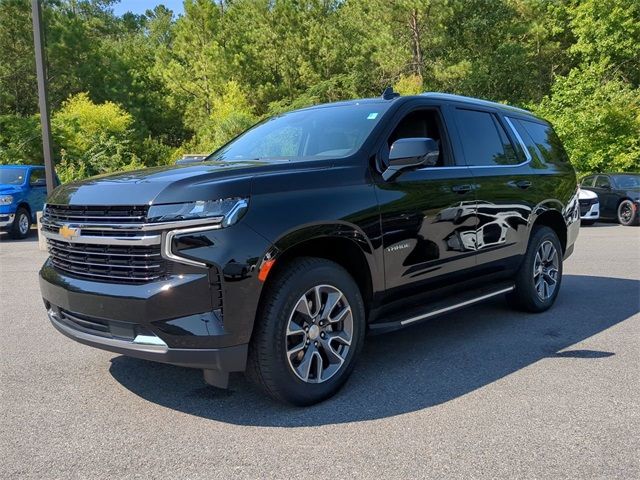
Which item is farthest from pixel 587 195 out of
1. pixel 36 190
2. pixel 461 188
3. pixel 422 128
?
pixel 36 190

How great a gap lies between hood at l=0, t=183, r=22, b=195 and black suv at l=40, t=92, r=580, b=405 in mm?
10808

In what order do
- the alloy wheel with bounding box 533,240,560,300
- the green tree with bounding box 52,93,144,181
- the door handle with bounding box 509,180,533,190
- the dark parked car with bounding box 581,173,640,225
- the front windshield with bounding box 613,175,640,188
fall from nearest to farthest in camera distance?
the door handle with bounding box 509,180,533,190 → the alloy wheel with bounding box 533,240,560,300 → the dark parked car with bounding box 581,173,640,225 → the front windshield with bounding box 613,175,640,188 → the green tree with bounding box 52,93,144,181

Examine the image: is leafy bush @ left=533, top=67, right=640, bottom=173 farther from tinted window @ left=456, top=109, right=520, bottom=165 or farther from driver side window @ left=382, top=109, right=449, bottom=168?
driver side window @ left=382, top=109, right=449, bottom=168

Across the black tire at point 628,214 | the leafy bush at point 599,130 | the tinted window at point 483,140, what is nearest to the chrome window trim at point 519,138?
the tinted window at point 483,140

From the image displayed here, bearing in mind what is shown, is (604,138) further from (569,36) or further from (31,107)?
(31,107)

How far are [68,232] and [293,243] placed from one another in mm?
1361

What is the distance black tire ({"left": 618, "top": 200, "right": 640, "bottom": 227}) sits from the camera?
16.5m

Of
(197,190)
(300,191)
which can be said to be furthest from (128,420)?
(300,191)

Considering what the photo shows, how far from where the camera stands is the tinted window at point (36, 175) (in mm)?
14953

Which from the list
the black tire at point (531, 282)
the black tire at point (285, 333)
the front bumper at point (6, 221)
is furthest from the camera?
the front bumper at point (6, 221)

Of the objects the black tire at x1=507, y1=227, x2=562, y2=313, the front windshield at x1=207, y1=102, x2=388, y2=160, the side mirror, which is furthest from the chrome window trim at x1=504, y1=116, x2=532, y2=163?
the side mirror

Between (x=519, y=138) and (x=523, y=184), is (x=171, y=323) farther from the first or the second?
(x=519, y=138)

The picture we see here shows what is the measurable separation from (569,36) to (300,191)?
129 feet

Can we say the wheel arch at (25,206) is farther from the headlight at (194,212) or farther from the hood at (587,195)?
the hood at (587,195)
